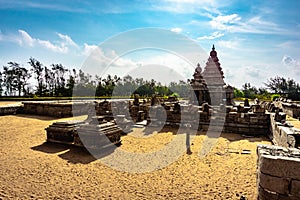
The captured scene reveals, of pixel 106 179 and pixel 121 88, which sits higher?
pixel 121 88

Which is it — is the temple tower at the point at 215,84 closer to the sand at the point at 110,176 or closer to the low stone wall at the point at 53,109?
the low stone wall at the point at 53,109

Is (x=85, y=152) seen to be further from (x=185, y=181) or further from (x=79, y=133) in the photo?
(x=185, y=181)

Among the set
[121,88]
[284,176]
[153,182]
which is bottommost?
[153,182]

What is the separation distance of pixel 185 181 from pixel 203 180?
509 mm

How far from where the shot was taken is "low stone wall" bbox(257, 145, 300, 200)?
3.72 metres

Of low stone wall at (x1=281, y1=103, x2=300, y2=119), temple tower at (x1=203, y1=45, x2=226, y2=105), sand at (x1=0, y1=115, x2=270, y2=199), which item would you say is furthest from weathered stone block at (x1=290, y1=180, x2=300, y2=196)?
temple tower at (x1=203, y1=45, x2=226, y2=105)

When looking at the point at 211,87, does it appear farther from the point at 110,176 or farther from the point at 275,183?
the point at 275,183

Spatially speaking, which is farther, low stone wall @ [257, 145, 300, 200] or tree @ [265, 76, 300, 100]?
tree @ [265, 76, 300, 100]

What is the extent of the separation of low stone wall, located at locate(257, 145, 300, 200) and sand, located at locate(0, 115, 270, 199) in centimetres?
82

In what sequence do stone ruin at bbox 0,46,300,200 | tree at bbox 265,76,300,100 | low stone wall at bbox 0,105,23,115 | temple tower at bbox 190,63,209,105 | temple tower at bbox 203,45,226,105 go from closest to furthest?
stone ruin at bbox 0,46,300,200
low stone wall at bbox 0,105,23,115
temple tower at bbox 203,45,226,105
temple tower at bbox 190,63,209,105
tree at bbox 265,76,300,100

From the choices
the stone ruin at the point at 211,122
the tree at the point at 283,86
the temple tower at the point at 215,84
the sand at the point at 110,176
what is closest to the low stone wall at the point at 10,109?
the stone ruin at the point at 211,122

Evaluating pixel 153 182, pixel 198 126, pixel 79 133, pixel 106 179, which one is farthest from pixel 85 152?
pixel 198 126

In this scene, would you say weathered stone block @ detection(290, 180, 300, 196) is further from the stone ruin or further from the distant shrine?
the distant shrine

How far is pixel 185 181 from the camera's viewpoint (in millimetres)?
5418
